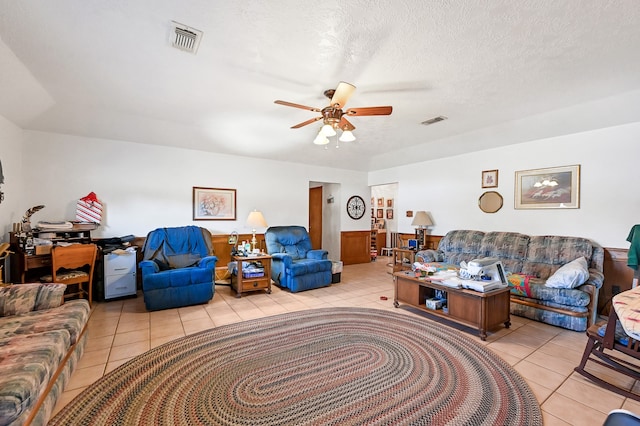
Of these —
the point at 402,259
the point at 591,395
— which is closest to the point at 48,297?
the point at 591,395

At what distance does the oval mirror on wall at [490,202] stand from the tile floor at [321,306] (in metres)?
2.04

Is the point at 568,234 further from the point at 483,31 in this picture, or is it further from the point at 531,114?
the point at 483,31

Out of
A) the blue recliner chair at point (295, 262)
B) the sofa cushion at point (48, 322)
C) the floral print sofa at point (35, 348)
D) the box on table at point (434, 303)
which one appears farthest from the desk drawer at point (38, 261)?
the box on table at point (434, 303)

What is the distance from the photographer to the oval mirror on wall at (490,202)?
4.75 m

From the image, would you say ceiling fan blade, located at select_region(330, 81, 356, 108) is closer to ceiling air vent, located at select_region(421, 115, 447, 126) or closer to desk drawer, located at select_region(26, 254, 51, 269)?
ceiling air vent, located at select_region(421, 115, 447, 126)

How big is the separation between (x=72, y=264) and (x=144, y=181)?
5.50 ft

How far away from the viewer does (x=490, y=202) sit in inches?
191

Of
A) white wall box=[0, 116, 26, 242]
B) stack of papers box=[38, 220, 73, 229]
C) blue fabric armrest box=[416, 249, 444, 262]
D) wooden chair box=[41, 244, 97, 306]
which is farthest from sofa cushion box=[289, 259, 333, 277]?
white wall box=[0, 116, 26, 242]

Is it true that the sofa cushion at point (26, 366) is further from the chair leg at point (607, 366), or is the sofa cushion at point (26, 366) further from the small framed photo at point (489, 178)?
the small framed photo at point (489, 178)

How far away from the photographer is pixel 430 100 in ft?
10.7

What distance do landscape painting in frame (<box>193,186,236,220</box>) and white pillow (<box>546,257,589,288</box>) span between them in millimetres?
4985

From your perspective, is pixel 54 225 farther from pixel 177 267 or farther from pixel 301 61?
pixel 301 61

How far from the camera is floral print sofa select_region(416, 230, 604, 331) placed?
3033 mm

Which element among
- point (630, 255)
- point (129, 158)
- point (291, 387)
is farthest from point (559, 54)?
point (129, 158)
